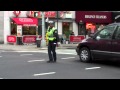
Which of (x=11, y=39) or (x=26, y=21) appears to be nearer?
(x=11, y=39)

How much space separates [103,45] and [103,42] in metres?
0.11

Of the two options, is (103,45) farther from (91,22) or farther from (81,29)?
(91,22)

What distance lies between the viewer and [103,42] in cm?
1038

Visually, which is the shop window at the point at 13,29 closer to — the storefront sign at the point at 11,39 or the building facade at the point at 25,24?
the building facade at the point at 25,24

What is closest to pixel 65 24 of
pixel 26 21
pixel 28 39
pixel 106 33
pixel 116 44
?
pixel 26 21

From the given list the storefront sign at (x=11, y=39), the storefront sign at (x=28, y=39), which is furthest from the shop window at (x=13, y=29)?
the storefront sign at (x=28, y=39)

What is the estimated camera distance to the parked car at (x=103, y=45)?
9945 mm

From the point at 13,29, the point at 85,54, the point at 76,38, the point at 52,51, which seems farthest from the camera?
the point at 13,29

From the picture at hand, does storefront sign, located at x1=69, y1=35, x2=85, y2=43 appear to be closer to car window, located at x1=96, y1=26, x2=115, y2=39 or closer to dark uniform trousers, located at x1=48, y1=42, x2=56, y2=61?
dark uniform trousers, located at x1=48, y1=42, x2=56, y2=61

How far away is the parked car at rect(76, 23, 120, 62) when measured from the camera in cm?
995

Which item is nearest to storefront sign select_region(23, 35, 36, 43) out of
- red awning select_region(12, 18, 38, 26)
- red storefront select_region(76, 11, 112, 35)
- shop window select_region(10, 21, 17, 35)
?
red awning select_region(12, 18, 38, 26)
